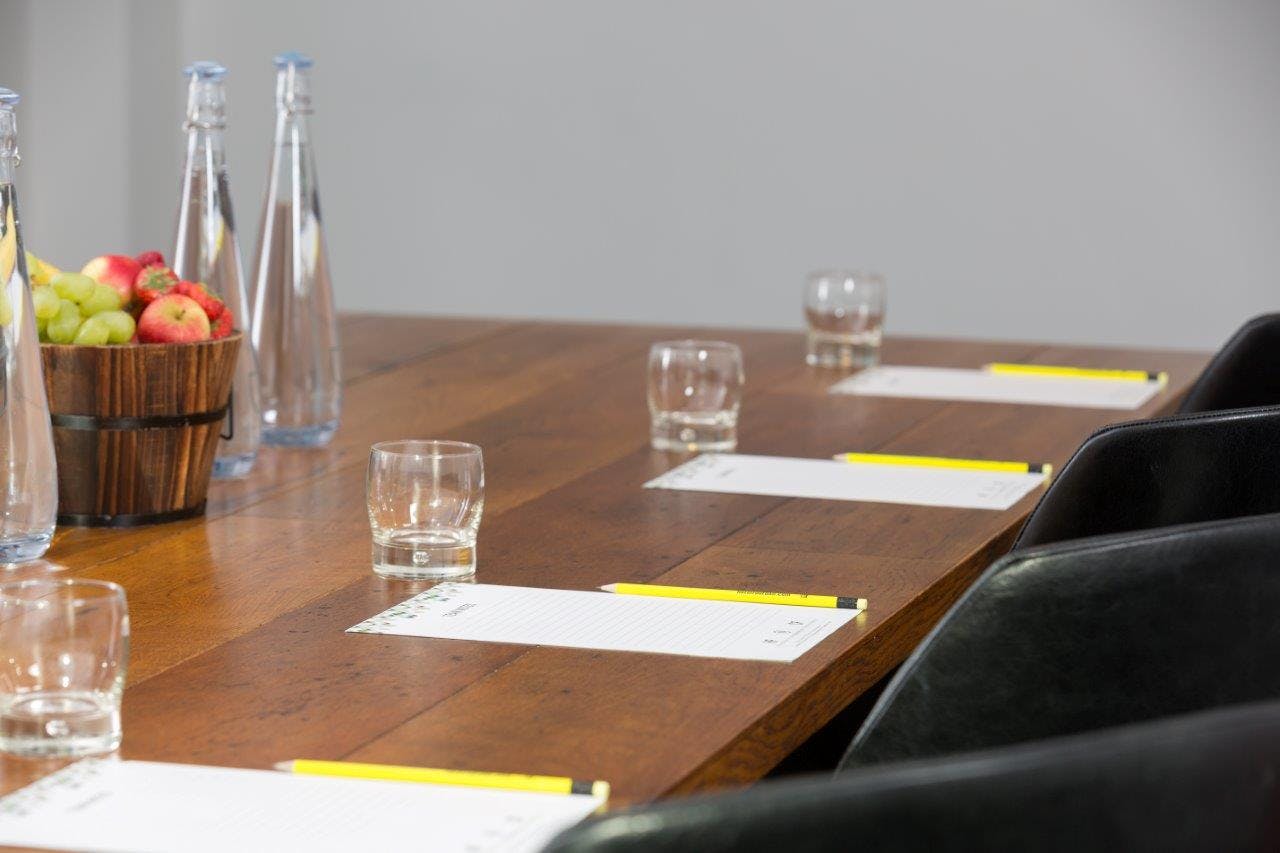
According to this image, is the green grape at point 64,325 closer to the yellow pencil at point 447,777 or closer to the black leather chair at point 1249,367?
the yellow pencil at point 447,777

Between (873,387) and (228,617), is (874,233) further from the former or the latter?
(228,617)

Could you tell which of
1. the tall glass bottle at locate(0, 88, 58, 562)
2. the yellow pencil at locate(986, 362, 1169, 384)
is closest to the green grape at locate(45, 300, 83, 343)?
the tall glass bottle at locate(0, 88, 58, 562)

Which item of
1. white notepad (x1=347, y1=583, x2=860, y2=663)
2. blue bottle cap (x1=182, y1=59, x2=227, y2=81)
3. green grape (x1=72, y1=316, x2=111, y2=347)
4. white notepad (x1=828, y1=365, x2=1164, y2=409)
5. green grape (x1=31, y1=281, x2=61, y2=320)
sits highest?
blue bottle cap (x1=182, y1=59, x2=227, y2=81)

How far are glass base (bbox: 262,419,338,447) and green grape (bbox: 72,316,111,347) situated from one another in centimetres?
Answer: 45

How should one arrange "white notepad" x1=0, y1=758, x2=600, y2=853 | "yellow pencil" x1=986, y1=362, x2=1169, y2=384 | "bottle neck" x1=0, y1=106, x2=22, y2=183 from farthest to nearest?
1. "yellow pencil" x1=986, y1=362, x2=1169, y2=384
2. "bottle neck" x1=0, y1=106, x2=22, y2=183
3. "white notepad" x1=0, y1=758, x2=600, y2=853

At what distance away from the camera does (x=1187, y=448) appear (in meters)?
1.78

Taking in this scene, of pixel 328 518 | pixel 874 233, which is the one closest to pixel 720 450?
pixel 328 518

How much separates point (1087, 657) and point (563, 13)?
15.3 feet

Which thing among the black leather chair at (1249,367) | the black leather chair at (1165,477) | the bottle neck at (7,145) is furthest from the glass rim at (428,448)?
the black leather chair at (1249,367)

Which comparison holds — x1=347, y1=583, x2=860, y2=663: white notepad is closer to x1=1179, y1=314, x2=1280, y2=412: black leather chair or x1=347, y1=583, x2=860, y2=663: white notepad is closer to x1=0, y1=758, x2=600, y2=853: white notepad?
x1=0, y1=758, x2=600, y2=853: white notepad

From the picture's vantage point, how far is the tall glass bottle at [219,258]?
6.66ft

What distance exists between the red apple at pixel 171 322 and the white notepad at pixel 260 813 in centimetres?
73

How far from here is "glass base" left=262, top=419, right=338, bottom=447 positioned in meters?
2.23

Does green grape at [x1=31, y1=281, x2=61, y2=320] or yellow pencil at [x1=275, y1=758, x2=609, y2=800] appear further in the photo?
green grape at [x1=31, y1=281, x2=61, y2=320]
